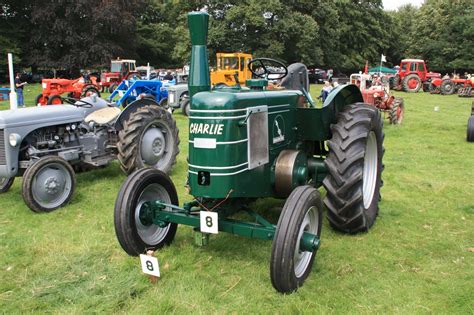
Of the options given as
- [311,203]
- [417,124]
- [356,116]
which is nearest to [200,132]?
[311,203]

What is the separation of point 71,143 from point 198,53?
3.43 m

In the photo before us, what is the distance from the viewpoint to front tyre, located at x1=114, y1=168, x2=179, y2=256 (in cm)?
349

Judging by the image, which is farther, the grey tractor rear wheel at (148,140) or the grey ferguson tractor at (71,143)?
the grey tractor rear wheel at (148,140)

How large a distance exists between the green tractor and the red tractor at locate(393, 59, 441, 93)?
25059 millimetres

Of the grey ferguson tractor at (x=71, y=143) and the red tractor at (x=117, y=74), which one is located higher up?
the red tractor at (x=117, y=74)

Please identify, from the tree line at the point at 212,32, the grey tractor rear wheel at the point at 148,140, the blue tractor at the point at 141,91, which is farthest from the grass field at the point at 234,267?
the tree line at the point at 212,32

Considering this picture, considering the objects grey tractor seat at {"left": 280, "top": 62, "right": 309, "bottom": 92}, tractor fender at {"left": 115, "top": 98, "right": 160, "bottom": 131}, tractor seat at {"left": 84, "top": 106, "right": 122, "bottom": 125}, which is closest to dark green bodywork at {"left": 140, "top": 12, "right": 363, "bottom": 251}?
grey tractor seat at {"left": 280, "top": 62, "right": 309, "bottom": 92}

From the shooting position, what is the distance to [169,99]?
567 inches

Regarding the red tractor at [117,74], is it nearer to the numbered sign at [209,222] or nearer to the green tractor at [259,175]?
the green tractor at [259,175]

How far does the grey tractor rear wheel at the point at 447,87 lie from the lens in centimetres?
2578

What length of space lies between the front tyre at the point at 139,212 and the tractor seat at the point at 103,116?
292cm

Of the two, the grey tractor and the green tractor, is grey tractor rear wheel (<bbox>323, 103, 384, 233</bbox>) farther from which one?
the grey tractor

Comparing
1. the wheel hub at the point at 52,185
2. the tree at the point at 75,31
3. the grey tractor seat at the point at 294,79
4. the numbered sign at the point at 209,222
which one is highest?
the tree at the point at 75,31

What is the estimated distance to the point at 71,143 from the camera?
20.0ft
